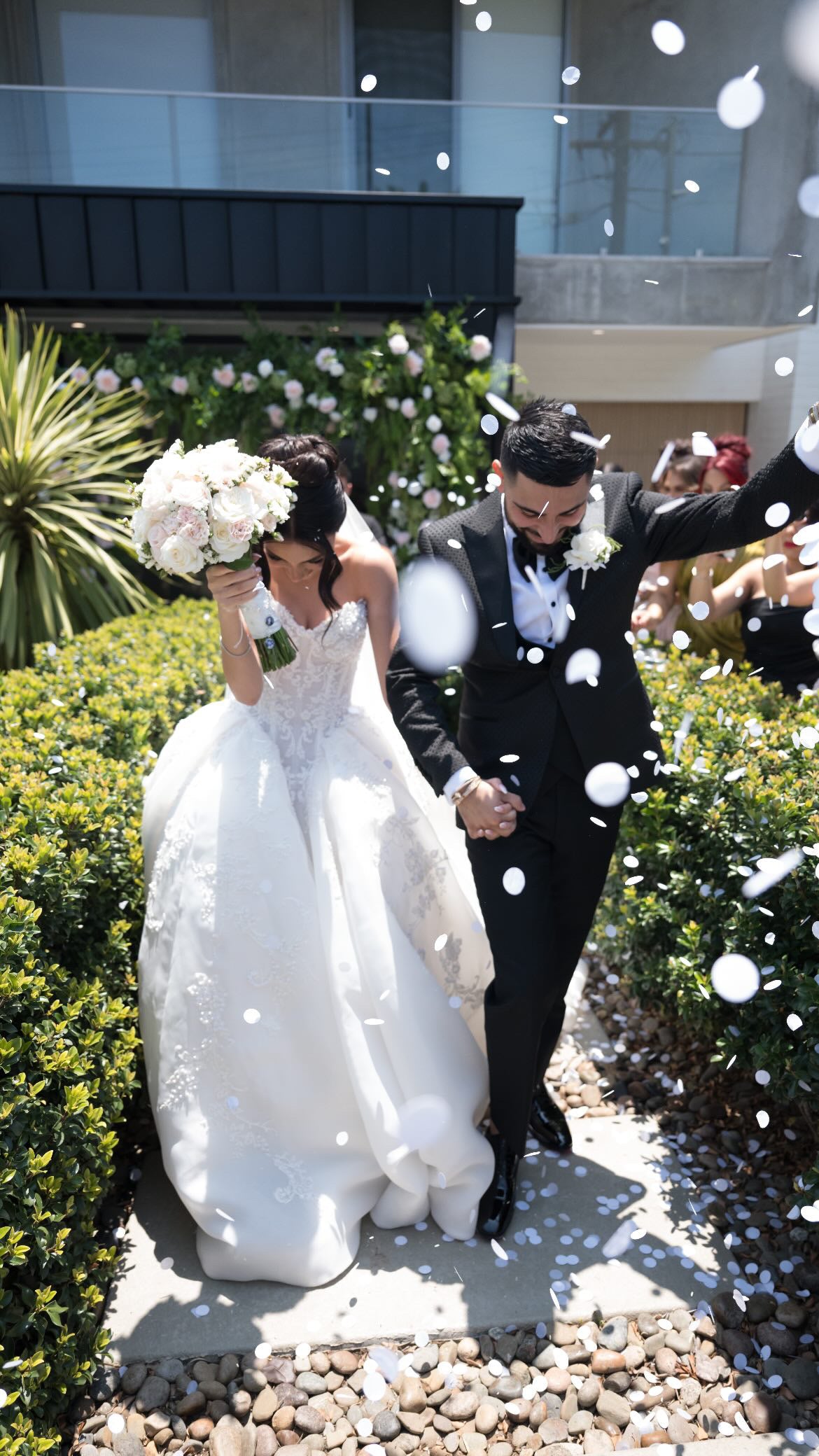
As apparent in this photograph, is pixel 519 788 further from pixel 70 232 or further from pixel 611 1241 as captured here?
pixel 70 232

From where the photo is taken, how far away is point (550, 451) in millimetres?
2266

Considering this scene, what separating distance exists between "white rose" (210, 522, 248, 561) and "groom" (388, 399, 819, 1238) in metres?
0.51

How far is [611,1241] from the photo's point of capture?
255 centimetres

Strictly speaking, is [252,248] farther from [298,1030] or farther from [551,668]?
[298,1030]

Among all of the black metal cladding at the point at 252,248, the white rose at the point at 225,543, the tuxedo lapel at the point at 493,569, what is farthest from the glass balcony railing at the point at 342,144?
the white rose at the point at 225,543

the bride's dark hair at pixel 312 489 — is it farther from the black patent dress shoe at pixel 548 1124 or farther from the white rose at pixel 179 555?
the black patent dress shoe at pixel 548 1124

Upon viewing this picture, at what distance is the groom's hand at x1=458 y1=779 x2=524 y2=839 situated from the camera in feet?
8.04

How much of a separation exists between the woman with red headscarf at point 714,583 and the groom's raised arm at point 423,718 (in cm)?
198

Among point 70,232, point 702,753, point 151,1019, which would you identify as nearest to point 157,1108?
point 151,1019

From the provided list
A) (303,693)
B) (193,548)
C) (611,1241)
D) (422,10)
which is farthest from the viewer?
(422,10)

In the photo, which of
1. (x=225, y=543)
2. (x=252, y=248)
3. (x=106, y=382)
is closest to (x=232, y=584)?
(x=225, y=543)

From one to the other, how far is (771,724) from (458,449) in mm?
5420

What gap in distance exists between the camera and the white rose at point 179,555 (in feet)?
7.69

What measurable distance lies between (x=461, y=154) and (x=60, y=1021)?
8.71 m
